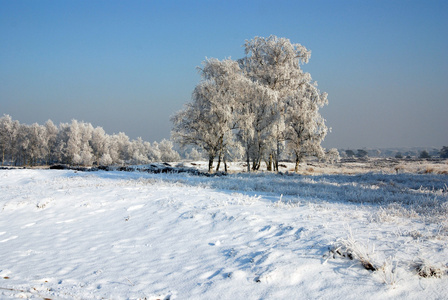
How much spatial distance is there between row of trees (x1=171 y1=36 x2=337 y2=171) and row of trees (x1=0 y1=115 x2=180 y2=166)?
61.8 meters

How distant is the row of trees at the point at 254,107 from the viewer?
27750mm

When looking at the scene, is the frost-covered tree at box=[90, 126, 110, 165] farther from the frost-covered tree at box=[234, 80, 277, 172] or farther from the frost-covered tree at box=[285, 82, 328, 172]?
the frost-covered tree at box=[285, 82, 328, 172]

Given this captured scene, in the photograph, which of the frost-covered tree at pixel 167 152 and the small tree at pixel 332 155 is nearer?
the small tree at pixel 332 155

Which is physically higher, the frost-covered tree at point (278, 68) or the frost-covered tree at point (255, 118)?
the frost-covered tree at point (278, 68)

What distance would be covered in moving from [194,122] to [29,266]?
77.4 ft

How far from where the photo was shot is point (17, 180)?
65.0 feet

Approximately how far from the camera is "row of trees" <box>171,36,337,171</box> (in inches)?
1093

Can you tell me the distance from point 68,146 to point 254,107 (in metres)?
73.0

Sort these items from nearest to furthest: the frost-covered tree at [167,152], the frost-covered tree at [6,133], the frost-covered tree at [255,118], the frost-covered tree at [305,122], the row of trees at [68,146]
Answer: the frost-covered tree at [255,118], the frost-covered tree at [305,122], the frost-covered tree at [6,133], the row of trees at [68,146], the frost-covered tree at [167,152]

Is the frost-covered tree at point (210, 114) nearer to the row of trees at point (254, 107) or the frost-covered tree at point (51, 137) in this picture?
the row of trees at point (254, 107)

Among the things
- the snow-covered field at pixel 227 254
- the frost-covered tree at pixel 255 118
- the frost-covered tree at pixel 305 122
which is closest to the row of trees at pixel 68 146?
the frost-covered tree at pixel 255 118

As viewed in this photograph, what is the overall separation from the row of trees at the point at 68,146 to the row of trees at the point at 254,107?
6177cm

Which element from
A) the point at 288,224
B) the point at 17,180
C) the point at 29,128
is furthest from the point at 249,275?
the point at 29,128

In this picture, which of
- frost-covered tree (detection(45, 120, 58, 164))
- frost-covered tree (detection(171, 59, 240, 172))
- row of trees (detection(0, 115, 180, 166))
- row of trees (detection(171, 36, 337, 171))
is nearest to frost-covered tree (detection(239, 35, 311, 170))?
row of trees (detection(171, 36, 337, 171))
